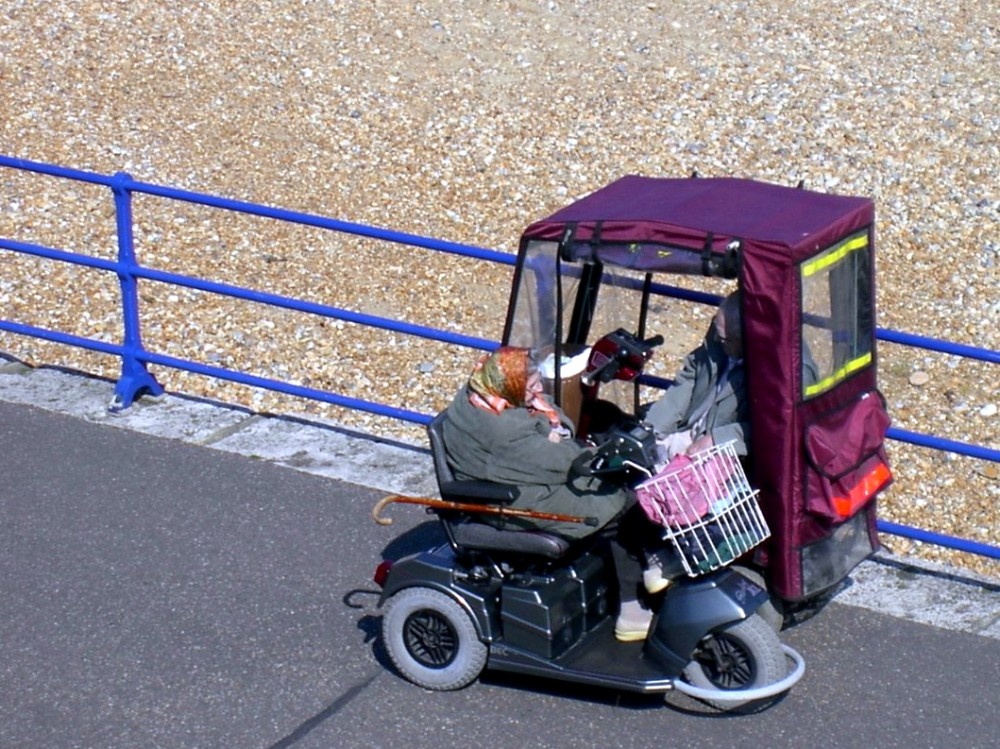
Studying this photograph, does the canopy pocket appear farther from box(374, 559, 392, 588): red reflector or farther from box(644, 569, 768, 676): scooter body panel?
box(374, 559, 392, 588): red reflector

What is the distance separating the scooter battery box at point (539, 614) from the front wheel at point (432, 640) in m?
0.13

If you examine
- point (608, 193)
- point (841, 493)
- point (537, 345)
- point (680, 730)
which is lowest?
point (680, 730)

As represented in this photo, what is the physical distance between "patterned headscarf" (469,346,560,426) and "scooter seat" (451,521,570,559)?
0.38 meters

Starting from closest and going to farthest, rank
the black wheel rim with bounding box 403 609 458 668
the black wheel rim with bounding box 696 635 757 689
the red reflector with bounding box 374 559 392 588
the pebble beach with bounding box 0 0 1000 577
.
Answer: the black wheel rim with bounding box 696 635 757 689 < the black wheel rim with bounding box 403 609 458 668 < the red reflector with bounding box 374 559 392 588 < the pebble beach with bounding box 0 0 1000 577

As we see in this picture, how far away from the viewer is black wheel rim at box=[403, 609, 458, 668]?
4.82 metres

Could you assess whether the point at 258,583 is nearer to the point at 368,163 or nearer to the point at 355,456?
the point at 355,456

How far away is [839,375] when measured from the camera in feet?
16.0

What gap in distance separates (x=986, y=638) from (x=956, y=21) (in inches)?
401

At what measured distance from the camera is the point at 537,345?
5.14 meters

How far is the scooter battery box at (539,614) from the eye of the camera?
4707 mm

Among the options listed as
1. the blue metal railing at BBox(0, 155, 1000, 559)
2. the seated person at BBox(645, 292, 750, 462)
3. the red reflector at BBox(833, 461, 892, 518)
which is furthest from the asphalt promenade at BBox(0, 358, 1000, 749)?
the seated person at BBox(645, 292, 750, 462)

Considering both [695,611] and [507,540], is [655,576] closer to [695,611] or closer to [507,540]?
[695,611]

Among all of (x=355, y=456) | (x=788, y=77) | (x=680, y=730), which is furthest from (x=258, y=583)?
(x=788, y=77)

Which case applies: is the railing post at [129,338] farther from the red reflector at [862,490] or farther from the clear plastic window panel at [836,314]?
the red reflector at [862,490]
